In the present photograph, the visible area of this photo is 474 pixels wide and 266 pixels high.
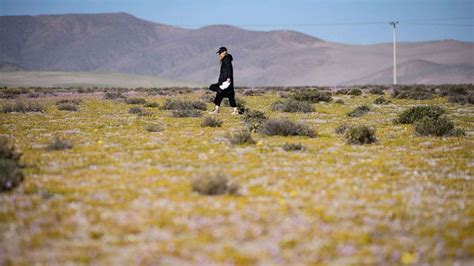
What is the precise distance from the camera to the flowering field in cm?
612

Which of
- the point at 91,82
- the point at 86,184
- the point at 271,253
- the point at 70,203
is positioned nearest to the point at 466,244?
the point at 271,253

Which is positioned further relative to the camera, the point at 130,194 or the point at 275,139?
the point at 275,139

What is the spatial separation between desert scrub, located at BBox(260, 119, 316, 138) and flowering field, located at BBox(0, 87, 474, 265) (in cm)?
285

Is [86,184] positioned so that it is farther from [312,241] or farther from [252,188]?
[312,241]

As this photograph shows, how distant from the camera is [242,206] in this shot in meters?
7.92

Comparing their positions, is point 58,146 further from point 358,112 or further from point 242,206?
point 358,112

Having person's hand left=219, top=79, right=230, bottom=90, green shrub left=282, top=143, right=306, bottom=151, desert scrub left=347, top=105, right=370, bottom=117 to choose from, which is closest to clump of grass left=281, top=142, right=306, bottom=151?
green shrub left=282, top=143, right=306, bottom=151

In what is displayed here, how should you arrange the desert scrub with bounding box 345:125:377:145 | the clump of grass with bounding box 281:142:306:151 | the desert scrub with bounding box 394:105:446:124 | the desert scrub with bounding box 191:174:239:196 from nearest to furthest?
the desert scrub with bounding box 191:174:239:196 → the clump of grass with bounding box 281:142:306:151 → the desert scrub with bounding box 345:125:377:145 → the desert scrub with bounding box 394:105:446:124

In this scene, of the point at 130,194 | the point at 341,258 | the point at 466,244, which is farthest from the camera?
the point at 130,194

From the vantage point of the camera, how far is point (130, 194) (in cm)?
854

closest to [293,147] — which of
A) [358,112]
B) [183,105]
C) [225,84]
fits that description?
[225,84]

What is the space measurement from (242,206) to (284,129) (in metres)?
9.60

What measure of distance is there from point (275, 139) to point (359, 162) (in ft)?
14.6

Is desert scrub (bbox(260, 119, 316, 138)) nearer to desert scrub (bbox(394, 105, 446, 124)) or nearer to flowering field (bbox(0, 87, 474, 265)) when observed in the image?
flowering field (bbox(0, 87, 474, 265))
